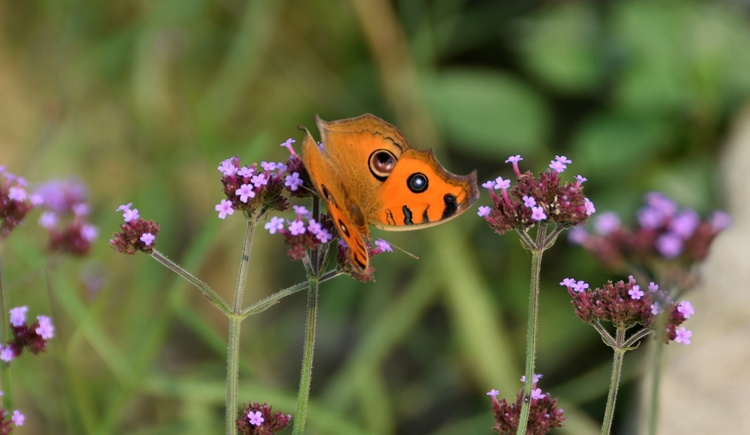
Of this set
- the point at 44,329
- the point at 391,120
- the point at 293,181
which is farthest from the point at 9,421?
the point at 391,120

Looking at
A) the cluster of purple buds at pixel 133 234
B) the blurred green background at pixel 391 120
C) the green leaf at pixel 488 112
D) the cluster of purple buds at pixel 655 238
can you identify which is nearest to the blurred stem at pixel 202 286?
the cluster of purple buds at pixel 133 234

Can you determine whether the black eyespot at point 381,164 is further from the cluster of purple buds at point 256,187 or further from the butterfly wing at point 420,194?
the cluster of purple buds at point 256,187

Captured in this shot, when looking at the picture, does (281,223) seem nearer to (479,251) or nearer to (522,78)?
(479,251)

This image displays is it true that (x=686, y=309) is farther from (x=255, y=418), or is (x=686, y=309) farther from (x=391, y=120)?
(x=391, y=120)

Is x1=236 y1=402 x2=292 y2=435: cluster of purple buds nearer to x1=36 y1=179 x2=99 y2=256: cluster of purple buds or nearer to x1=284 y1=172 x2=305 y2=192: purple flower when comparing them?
x1=284 y1=172 x2=305 y2=192: purple flower

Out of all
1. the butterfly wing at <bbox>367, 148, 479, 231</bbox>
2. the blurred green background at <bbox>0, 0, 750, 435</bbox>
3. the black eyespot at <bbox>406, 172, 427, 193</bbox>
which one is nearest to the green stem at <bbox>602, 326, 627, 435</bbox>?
the butterfly wing at <bbox>367, 148, 479, 231</bbox>

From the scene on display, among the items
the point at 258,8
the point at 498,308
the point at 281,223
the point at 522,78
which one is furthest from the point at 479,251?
the point at 281,223
